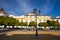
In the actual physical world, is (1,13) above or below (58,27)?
above

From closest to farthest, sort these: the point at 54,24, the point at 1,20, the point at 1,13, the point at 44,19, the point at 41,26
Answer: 1. the point at 1,20
2. the point at 54,24
3. the point at 41,26
4. the point at 1,13
5. the point at 44,19

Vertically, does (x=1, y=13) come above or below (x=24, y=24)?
above

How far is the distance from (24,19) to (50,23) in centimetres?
1868

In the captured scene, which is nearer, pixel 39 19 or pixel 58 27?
pixel 58 27

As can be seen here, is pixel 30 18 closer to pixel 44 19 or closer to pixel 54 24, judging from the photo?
pixel 44 19

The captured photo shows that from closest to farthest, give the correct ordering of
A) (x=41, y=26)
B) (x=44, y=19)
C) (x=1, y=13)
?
(x=41, y=26), (x=1, y=13), (x=44, y=19)

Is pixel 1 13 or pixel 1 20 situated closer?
pixel 1 20

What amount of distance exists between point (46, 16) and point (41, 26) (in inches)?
606

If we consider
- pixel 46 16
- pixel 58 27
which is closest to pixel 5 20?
pixel 58 27

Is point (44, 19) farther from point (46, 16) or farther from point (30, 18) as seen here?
point (30, 18)

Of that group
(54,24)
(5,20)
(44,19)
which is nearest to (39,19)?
(44,19)

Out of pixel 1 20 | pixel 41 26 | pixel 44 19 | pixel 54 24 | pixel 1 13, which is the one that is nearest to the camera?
pixel 1 20

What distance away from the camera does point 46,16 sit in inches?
2785

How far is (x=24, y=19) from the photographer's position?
6875 cm
